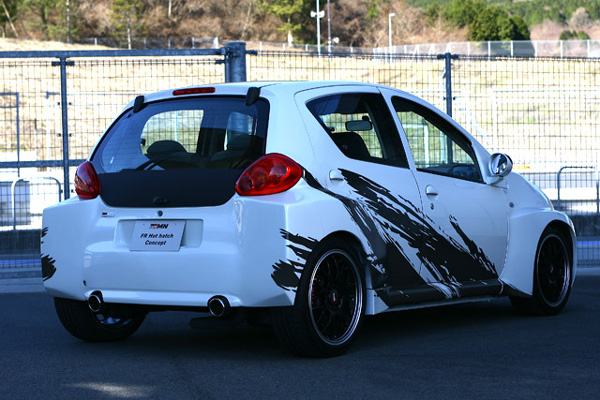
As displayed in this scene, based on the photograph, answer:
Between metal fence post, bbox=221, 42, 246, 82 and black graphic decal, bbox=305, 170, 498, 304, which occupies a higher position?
metal fence post, bbox=221, 42, 246, 82

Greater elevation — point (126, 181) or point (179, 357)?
point (126, 181)

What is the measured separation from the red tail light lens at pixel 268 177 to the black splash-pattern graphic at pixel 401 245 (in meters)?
0.13

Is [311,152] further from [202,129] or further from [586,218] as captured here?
[586,218]

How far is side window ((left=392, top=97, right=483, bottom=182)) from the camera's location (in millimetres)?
6820

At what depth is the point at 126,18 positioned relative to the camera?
102125mm

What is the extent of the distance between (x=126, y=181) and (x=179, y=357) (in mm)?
1069

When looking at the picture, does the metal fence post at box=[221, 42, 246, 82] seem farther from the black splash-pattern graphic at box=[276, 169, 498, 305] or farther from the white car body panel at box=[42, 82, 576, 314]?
the black splash-pattern graphic at box=[276, 169, 498, 305]

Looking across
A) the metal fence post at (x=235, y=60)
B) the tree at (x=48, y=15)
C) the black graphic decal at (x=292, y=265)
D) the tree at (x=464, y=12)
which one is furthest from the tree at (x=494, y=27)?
the black graphic decal at (x=292, y=265)

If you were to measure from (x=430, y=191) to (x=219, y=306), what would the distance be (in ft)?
5.87

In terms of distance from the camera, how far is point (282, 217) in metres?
5.53

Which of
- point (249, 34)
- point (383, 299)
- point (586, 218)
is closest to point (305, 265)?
point (383, 299)

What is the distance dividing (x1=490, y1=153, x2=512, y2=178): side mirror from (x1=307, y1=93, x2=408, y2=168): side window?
1.02m

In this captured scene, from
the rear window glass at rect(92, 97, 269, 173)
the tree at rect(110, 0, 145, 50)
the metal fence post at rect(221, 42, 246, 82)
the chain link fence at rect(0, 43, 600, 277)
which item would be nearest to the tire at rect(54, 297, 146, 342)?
the rear window glass at rect(92, 97, 269, 173)

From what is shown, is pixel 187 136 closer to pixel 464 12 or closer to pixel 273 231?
pixel 273 231
